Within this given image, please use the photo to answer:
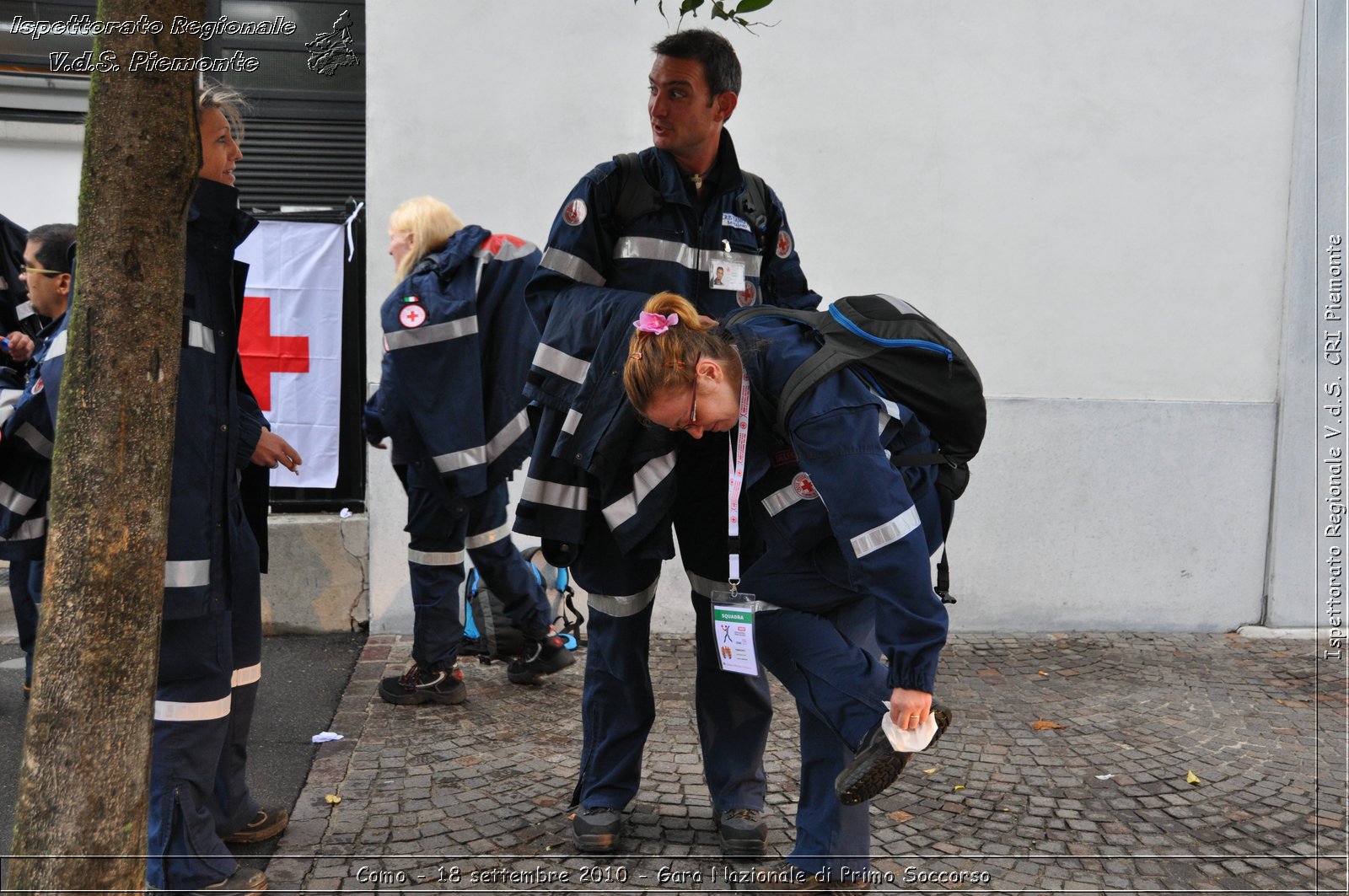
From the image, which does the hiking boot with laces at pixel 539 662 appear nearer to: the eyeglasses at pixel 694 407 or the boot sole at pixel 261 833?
the boot sole at pixel 261 833

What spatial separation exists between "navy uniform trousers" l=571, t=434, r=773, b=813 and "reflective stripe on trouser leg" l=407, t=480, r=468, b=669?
1503 mm

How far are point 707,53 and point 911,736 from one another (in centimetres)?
208

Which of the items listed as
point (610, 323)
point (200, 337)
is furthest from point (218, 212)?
point (610, 323)

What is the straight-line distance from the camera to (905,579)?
2.65 m

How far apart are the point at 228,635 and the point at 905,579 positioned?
5.89ft

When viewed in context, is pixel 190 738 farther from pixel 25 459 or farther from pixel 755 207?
pixel 755 207

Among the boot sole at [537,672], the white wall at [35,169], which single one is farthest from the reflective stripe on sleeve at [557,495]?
the white wall at [35,169]

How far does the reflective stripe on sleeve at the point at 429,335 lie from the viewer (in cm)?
459

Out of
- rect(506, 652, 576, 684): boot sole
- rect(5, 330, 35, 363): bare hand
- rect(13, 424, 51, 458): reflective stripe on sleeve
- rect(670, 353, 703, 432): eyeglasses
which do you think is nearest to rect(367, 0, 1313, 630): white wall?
rect(506, 652, 576, 684): boot sole

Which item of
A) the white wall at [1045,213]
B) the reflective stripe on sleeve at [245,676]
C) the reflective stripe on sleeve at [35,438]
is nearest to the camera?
the reflective stripe on sleeve at [245,676]

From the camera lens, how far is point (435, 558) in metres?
4.86

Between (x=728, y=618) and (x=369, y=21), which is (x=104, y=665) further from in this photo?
(x=369, y=21)

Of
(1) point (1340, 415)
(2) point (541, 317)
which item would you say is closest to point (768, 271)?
(2) point (541, 317)

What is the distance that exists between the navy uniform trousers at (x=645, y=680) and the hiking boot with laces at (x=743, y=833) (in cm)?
3
